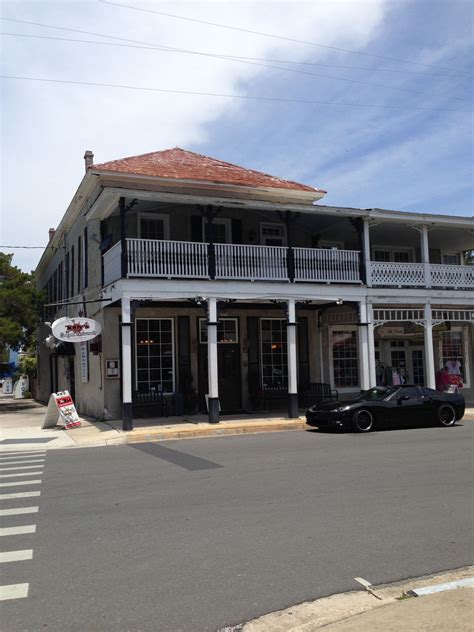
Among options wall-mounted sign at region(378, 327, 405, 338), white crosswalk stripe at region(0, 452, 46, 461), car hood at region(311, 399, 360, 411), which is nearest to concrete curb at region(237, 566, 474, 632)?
white crosswalk stripe at region(0, 452, 46, 461)

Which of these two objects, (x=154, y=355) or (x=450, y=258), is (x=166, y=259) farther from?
(x=450, y=258)

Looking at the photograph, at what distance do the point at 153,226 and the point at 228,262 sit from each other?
10.3 ft

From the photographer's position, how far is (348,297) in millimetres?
18922

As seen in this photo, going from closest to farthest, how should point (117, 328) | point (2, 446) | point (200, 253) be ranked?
point (2, 446), point (200, 253), point (117, 328)

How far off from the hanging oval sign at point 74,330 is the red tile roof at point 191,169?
188 inches

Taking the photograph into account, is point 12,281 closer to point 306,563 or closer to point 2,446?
point 2,446

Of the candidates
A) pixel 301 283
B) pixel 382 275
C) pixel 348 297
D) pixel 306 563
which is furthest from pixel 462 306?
pixel 306 563

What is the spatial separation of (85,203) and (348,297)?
1004 centimetres

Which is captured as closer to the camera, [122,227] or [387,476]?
[387,476]

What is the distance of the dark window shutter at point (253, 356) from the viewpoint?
798 inches

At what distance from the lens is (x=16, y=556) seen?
5547 millimetres

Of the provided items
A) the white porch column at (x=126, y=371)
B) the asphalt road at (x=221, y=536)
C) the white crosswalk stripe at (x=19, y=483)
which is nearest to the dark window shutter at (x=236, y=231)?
the white porch column at (x=126, y=371)

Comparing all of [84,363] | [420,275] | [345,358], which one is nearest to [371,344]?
[345,358]

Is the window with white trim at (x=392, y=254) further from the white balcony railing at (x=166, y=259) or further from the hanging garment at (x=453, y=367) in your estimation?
the white balcony railing at (x=166, y=259)
